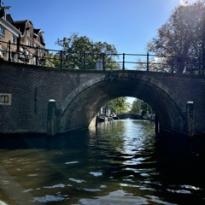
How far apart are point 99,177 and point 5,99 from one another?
11.8 m

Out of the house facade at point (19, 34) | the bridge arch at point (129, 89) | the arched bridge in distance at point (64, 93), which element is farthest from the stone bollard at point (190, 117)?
the house facade at point (19, 34)

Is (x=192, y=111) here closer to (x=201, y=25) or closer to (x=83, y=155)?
(x=83, y=155)

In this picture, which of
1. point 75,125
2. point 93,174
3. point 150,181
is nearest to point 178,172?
point 150,181

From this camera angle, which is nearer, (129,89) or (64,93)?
(64,93)

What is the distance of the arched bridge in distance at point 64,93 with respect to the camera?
19.9 meters

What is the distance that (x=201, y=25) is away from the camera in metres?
33.1

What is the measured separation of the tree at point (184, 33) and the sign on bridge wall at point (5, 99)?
1724cm

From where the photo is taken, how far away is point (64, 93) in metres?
21.2

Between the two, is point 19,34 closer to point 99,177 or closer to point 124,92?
point 124,92

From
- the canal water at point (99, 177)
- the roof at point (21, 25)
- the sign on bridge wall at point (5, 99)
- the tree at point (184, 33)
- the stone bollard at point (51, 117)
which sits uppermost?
the roof at point (21, 25)

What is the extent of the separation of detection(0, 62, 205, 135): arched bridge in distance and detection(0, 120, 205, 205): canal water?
497 centimetres

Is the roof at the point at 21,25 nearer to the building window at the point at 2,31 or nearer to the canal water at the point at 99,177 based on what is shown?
the building window at the point at 2,31

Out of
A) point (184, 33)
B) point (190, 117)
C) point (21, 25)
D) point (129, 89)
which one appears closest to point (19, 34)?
point (21, 25)

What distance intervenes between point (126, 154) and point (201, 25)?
22529mm
